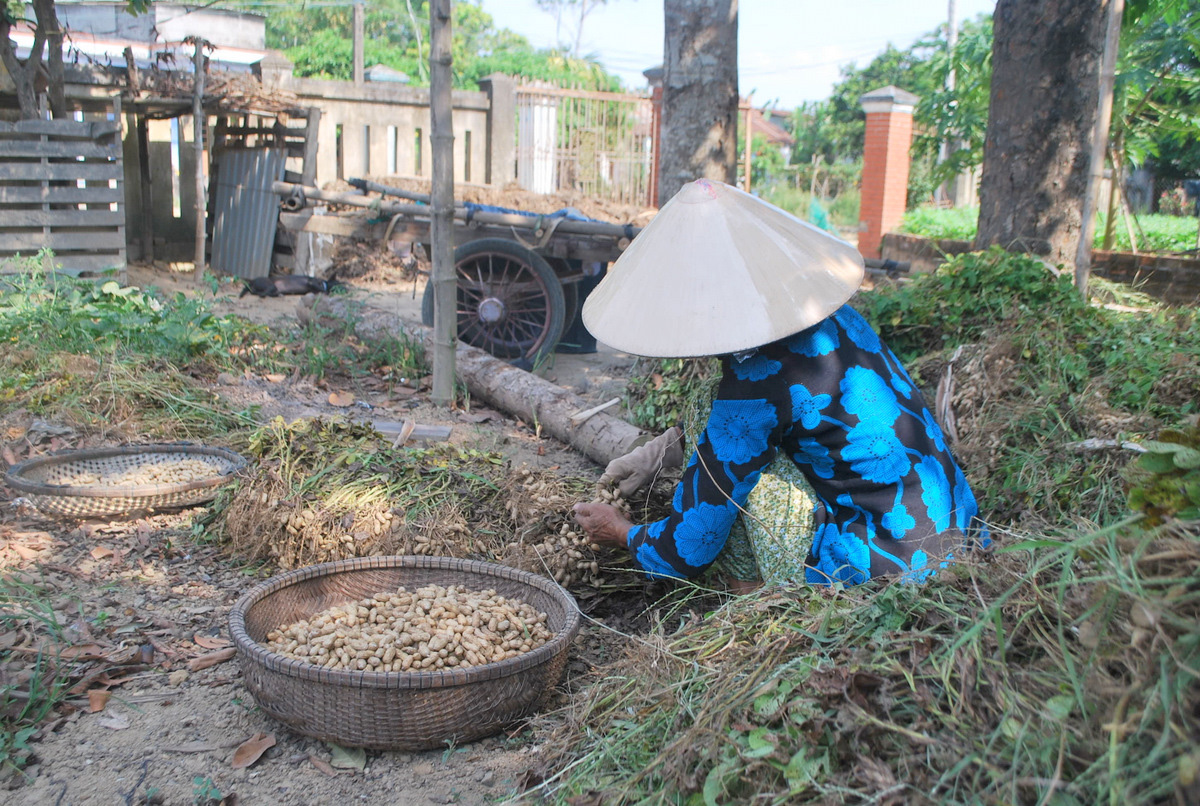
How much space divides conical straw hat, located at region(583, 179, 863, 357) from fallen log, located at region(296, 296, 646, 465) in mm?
1676

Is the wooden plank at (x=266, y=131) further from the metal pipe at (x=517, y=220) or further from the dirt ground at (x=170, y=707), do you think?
the dirt ground at (x=170, y=707)

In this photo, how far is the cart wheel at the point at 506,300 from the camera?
21.9ft

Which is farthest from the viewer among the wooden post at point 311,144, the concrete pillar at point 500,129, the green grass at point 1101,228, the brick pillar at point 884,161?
the brick pillar at point 884,161

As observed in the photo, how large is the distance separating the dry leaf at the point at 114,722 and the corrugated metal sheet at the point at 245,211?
897cm

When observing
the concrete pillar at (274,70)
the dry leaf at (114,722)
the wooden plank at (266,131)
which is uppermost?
the concrete pillar at (274,70)

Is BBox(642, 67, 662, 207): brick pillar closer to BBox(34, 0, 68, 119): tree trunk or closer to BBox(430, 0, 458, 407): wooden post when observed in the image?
BBox(34, 0, 68, 119): tree trunk

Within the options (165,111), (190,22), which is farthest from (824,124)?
(165,111)

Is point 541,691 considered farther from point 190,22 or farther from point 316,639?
point 190,22

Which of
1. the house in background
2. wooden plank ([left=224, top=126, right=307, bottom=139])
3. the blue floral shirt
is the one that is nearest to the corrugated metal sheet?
wooden plank ([left=224, top=126, right=307, bottom=139])

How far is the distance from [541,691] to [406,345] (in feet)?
13.7

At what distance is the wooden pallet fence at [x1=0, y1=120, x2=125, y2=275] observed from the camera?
809 cm

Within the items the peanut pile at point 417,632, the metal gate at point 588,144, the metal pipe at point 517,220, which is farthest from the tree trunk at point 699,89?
the metal gate at point 588,144

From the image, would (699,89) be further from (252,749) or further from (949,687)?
(949,687)

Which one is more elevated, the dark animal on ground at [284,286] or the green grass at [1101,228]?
the green grass at [1101,228]
